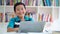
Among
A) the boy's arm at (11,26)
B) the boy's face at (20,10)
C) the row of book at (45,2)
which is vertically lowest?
the boy's arm at (11,26)

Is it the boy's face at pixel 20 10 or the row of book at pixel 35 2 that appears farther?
the row of book at pixel 35 2

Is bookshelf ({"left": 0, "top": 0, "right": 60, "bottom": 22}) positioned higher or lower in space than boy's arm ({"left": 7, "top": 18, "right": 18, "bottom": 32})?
higher

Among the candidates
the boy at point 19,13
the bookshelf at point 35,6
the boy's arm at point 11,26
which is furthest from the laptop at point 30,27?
the bookshelf at point 35,6

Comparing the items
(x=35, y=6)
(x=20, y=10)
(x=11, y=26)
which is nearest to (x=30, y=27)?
(x=11, y=26)

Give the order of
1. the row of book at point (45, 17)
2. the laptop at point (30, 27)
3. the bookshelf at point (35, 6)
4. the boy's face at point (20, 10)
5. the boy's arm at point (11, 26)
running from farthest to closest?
the row of book at point (45, 17), the bookshelf at point (35, 6), the boy's face at point (20, 10), the boy's arm at point (11, 26), the laptop at point (30, 27)

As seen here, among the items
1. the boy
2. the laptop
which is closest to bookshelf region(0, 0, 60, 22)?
the boy

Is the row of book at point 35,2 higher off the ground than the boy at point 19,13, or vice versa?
the row of book at point 35,2

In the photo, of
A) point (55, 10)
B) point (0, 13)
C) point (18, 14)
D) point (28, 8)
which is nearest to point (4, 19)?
point (0, 13)

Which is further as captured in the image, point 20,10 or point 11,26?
point 20,10

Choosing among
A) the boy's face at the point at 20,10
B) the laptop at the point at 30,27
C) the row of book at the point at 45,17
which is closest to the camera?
the laptop at the point at 30,27

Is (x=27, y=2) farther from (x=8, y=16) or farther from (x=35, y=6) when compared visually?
(x=8, y=16)

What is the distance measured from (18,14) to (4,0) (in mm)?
503

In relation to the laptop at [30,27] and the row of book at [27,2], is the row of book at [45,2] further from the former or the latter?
the laptop at [30,27]

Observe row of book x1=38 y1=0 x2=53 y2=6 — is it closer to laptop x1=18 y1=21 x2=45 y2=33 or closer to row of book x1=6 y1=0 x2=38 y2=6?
row of book x1=6 y1=0 x2=38 y2=6
